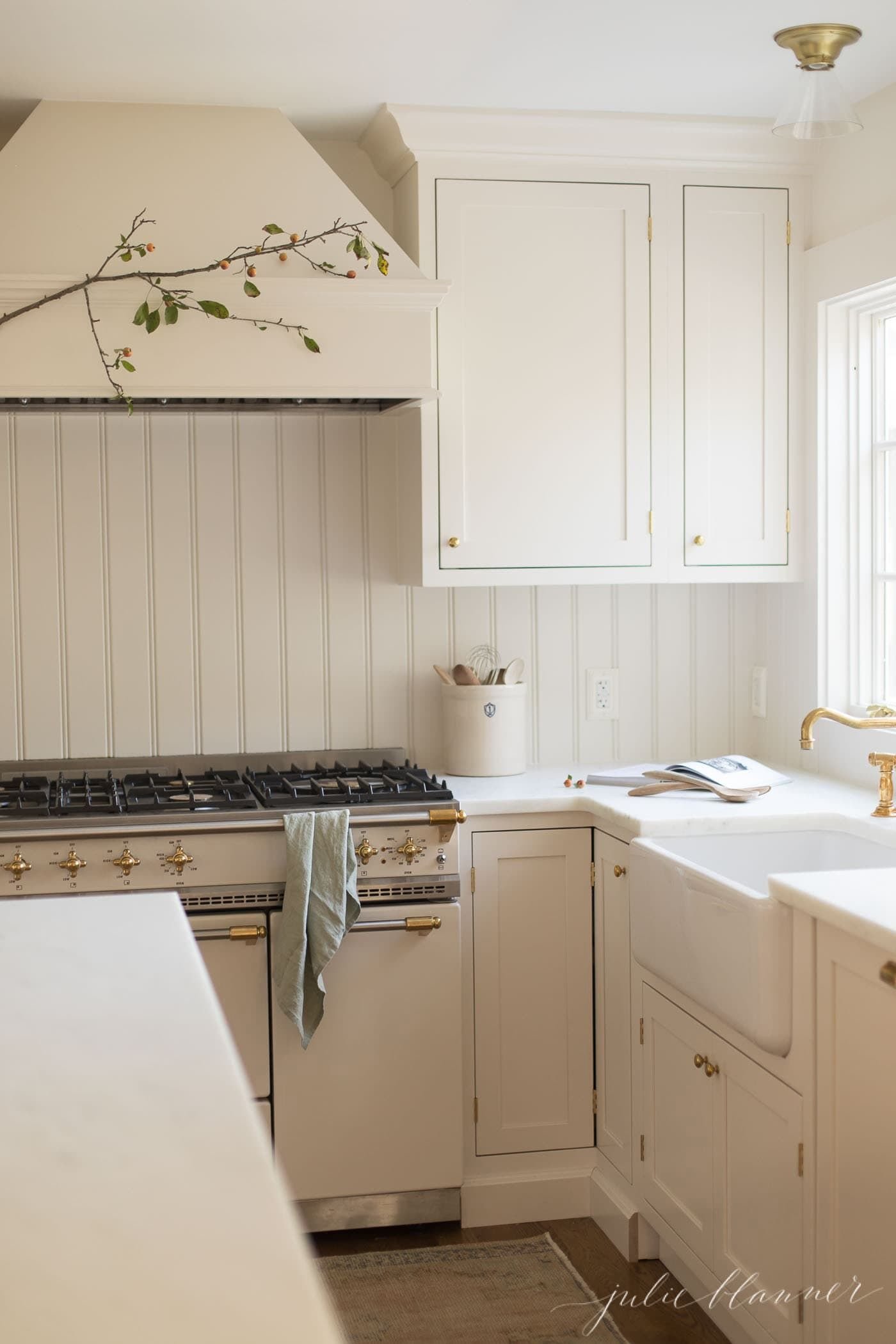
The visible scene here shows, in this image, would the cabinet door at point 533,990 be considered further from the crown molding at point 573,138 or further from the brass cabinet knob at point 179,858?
the crown molding at point 573,138

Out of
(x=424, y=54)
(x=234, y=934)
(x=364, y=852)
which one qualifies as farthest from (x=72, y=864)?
(x=424, y=54)

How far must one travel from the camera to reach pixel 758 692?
360cm

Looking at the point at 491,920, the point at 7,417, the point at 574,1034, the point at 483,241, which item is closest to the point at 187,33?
the point at 483,241

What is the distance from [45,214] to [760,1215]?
2.41 meters

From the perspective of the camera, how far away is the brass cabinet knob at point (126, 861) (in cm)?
272

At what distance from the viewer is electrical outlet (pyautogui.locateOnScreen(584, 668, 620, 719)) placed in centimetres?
354

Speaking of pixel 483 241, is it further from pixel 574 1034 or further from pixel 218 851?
pixel 574 1034

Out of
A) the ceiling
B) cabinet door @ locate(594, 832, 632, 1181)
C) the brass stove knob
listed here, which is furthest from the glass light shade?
the brass stove knob

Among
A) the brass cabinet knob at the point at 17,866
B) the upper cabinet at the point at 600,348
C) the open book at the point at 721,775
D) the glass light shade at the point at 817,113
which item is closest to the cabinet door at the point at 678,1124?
the open book at the point at 721,775

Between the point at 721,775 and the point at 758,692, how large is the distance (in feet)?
2.10

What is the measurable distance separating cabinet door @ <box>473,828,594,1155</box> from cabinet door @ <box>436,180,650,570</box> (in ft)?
2.32

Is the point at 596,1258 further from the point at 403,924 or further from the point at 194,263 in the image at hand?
the point at 194,263

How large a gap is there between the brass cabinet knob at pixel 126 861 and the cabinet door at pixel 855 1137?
55.3 inches
